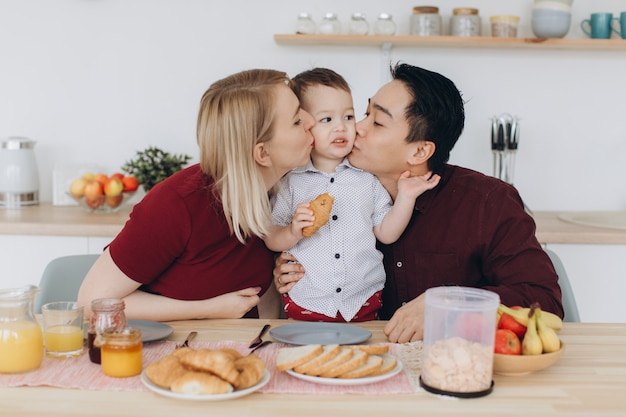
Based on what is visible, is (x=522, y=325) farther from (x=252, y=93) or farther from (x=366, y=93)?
(x=366, y=93)

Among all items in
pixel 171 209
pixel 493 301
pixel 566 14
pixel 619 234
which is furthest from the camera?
pixel 566 14

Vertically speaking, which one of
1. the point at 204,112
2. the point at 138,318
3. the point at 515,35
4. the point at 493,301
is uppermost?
the point at 515,35

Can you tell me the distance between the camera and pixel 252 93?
1808mm

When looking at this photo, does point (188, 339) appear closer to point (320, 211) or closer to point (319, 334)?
point (319, 334)

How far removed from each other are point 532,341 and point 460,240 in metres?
0.71

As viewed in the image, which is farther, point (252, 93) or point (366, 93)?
point (366, 93)

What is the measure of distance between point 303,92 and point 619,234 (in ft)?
4.96

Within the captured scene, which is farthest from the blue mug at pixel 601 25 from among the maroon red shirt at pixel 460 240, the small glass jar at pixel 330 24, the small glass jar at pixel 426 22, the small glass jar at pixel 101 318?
the small glass jar at pixel 101 318

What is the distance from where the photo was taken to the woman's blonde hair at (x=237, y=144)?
1778 mm

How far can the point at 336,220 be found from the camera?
207cm

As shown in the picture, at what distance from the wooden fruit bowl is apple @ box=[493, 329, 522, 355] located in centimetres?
2

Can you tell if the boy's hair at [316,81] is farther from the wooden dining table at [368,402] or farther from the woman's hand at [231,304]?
the wooden dining table at [368,402]

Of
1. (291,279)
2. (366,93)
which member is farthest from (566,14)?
(291,279)

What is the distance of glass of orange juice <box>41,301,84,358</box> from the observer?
4.86 feet
